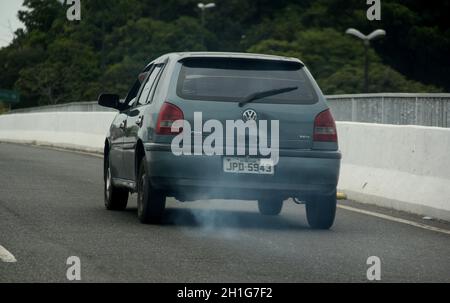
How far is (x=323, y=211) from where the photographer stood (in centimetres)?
1157

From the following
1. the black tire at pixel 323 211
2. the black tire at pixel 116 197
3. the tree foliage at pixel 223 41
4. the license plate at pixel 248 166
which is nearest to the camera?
the license plate at pixel 248 166

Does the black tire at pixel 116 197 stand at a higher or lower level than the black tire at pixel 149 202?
lower

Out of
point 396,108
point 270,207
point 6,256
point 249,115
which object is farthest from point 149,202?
point 396,108

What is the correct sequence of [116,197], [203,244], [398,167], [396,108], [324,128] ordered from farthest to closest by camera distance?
[396,108]
[398,167]
[116,197]
[324,128]
[203,244]

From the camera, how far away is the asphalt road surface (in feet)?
26.8

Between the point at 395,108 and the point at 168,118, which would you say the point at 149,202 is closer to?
the point at 168,118

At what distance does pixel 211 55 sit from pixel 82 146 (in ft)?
65.1

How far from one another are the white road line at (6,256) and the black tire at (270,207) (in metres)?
4.58

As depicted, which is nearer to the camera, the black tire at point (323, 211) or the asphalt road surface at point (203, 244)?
the asphalt road surface at point (203, 244)

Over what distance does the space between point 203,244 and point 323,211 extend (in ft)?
6.59

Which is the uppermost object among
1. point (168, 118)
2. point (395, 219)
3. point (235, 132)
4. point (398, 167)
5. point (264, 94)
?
point (264, 94)

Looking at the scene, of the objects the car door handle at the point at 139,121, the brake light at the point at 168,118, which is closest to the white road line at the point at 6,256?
the brake light at the point at 168,118

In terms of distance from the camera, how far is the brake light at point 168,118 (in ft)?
36.1

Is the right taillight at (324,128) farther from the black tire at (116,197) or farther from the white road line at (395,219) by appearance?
the black tire at (116,197)
